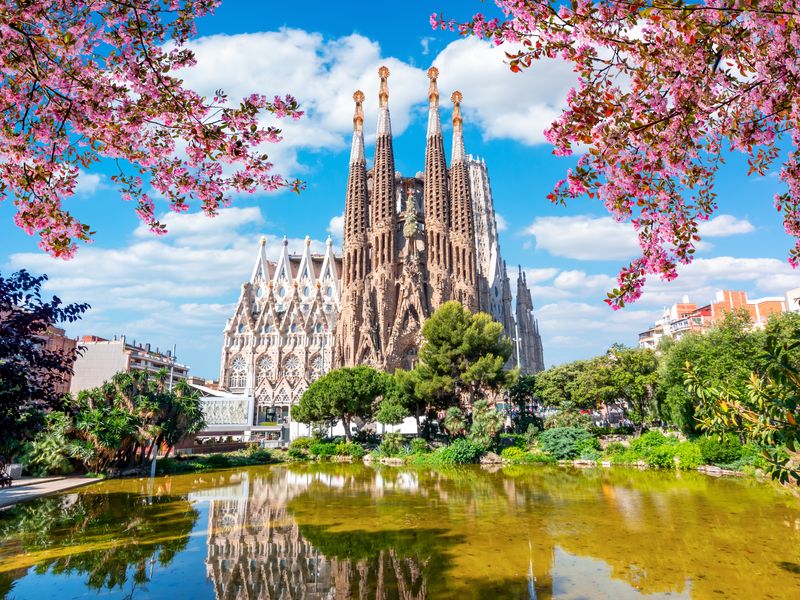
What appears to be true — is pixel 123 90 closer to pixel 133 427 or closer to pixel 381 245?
pixel 133 427

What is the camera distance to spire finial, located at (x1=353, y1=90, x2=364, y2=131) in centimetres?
5838

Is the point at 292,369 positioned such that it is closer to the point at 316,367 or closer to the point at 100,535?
the point at 316,367

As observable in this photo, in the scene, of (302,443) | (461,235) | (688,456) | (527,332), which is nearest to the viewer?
(688,456)

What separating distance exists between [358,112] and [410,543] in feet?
186

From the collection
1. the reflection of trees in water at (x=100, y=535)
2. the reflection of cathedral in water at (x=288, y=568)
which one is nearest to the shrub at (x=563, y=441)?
the reflection of cathedral in water at (x=288, y=568)

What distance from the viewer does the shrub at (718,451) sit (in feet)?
62.7

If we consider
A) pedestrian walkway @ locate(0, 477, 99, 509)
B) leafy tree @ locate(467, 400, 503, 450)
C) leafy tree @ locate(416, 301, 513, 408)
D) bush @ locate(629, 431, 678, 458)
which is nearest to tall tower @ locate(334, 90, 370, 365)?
leafy tree @ locate(416, 301, 513, 408)

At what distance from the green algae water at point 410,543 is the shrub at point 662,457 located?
550 centimetres

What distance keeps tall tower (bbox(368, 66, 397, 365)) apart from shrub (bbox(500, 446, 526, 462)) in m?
22.5

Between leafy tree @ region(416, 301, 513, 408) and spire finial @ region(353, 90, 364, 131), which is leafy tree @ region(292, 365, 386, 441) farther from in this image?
spire finial @ region(353, 90, 364, 131)

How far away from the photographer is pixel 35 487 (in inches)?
649

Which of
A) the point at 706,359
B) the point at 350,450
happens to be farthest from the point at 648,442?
the point at 350,450

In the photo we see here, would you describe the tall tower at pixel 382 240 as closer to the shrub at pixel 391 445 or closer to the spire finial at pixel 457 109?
the spire finial at pixel 457 109

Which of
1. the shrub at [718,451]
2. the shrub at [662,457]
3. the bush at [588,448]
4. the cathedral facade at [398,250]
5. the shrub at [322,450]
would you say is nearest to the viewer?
the shrub at [718,451]
